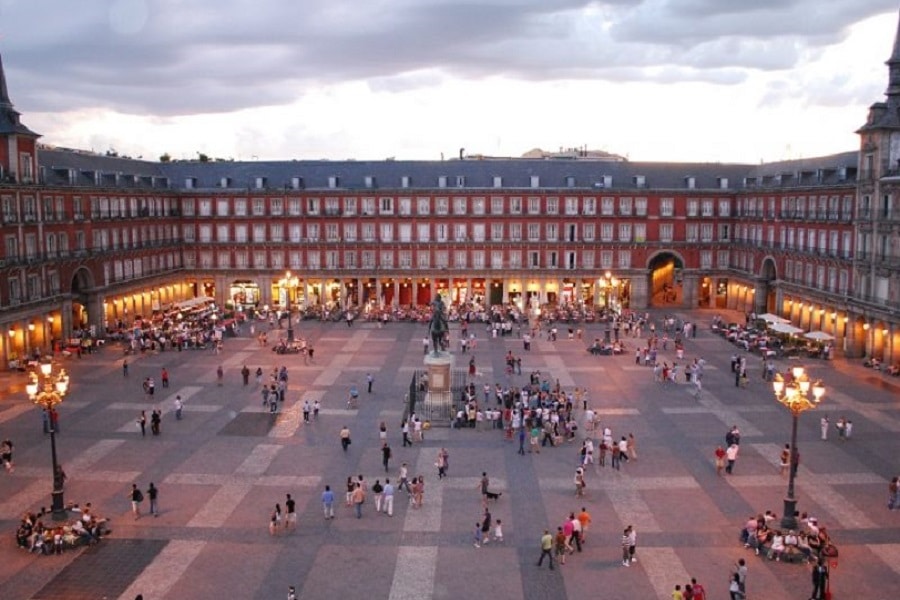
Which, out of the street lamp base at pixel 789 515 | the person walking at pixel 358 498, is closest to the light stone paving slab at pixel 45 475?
the person walking at pixel 358 498

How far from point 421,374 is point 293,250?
41.9 metres

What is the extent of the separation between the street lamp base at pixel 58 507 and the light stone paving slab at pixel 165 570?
15.5ft

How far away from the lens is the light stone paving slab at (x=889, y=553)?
2644 centimetres

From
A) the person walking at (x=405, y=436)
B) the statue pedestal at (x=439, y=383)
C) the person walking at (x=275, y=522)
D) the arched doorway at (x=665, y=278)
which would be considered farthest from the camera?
the arched doorway at (x=665, y=278)

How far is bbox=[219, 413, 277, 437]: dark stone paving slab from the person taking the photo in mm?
41031

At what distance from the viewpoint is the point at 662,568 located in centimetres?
2623

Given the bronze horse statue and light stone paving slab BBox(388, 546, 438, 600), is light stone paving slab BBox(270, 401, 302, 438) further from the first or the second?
light stone paving slab BBox(388, 546, 438, 600)

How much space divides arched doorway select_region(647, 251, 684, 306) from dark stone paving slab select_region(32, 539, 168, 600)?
2808 inches

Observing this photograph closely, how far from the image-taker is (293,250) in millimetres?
90375

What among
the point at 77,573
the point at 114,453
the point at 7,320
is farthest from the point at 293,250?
the point at 77,573

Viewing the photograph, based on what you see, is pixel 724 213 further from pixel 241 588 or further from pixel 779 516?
pixel 241 588

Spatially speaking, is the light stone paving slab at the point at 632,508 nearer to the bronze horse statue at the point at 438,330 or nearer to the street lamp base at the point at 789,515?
the street lamp base at the point at 789,515

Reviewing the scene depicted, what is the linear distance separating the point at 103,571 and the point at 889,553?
84.5 feet

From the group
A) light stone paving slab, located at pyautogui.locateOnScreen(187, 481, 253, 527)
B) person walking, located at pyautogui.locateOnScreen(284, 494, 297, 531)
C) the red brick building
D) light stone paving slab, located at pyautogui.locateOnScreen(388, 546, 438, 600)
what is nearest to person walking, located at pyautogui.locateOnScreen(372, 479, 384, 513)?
person walking, located at pyautogui.locateOnScreen(284, 494, 297, 531)
